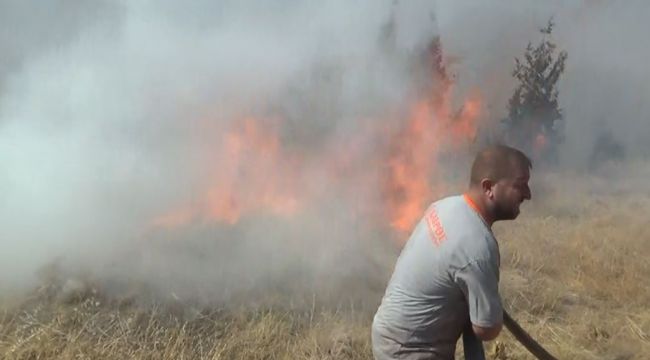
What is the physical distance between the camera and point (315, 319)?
19.6ft

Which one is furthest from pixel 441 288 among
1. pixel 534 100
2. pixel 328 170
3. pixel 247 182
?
pixel 534 100

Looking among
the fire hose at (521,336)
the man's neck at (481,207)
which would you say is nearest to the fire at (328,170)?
the fire hose at (521,336)

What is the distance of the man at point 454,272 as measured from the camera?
113 inches

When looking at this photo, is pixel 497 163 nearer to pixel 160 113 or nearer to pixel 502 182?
pixel 502 182

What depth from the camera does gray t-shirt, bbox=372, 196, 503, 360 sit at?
9.39 feet

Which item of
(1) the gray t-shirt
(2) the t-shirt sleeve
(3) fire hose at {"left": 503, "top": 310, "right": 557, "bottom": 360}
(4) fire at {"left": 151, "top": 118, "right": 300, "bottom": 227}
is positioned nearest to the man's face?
(1) the gray t-shirt

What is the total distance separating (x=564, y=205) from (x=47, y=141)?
956cm

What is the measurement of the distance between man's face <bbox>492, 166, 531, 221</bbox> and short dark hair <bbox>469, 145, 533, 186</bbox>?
0.08 ft

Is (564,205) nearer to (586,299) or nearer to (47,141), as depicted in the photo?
(586,299)

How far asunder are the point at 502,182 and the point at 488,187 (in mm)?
68

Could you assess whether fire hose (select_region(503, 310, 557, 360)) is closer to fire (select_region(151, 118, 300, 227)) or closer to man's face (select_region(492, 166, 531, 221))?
man's face (select_region(492, 166, 531, 221))

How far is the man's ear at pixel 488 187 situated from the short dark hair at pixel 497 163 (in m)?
0.02

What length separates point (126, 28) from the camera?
7570mm

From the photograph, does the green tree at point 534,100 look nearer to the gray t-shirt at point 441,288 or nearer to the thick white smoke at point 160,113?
the thick white smoke at point 160,113
